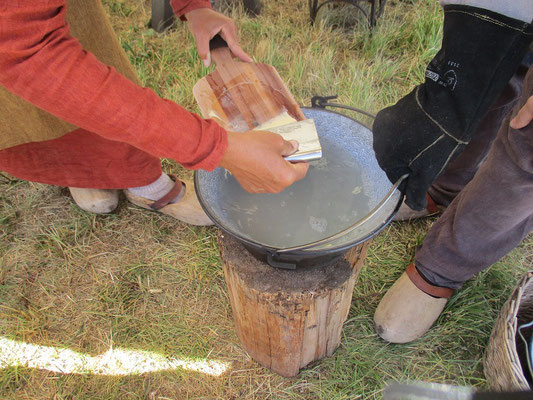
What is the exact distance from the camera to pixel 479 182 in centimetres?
140

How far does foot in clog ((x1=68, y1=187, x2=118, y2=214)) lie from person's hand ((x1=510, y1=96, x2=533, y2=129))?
183 cm

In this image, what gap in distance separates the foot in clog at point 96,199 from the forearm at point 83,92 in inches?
48.0

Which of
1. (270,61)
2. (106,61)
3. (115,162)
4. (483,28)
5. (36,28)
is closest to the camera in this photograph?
(36,28)

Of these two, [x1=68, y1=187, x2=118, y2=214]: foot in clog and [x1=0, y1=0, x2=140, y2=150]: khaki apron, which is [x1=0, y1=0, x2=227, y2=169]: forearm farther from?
[x1=68, y1=187, x2=118, y2=214]: foot in clog

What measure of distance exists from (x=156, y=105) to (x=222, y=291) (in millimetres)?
1175

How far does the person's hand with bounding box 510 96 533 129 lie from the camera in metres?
1.08

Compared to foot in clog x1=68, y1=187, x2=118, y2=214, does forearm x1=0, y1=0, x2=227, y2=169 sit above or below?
above

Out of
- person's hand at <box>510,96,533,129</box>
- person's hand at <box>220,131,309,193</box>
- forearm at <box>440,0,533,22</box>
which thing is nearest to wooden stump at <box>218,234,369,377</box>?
person's hand at <box>220,131,309,193</box>

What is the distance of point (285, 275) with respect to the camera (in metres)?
1.41

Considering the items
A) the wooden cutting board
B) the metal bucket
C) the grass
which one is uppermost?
the wooden cutting board

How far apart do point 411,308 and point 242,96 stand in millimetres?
1079

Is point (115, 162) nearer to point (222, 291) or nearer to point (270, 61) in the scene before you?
point (222, 291)

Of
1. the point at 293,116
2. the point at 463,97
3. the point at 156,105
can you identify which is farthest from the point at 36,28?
the point at 463,97

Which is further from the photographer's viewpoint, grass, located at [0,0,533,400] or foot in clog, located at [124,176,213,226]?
foot in clog, located at [124,176,213,226]
